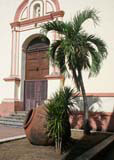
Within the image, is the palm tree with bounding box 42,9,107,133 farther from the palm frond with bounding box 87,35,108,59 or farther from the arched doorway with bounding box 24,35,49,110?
the arched doorway with bounding box 24,35,49,110

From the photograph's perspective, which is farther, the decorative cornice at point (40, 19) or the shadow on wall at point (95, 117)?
the decorative cornice at point (40, 19)

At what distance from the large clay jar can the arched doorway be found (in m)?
6.64

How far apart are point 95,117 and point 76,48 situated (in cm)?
408

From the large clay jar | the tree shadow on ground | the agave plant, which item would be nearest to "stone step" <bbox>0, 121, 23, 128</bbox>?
the tree shadow on ground

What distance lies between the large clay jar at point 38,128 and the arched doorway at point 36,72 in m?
6.64

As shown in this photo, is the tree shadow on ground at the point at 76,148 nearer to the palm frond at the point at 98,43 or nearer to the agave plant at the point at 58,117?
the agave plant at the point at 58,117

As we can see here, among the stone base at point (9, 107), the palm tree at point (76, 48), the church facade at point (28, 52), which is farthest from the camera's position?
the stone base at point (9, 107)

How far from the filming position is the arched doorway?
48.4 ft

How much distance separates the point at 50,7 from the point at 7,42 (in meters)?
4.02

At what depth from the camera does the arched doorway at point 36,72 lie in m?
14.7

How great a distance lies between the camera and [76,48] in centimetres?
941

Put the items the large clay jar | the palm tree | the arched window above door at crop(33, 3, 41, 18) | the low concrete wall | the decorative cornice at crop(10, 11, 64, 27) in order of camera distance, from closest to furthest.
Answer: the large clay jar < the palm tree < the low concrete wall < the decorative cornice at crop(10, 11, 64, 27) < the arched window above door at crop(33, 3, 41, 18)

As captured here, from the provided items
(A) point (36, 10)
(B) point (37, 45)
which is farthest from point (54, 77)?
(A) point (36, 10)

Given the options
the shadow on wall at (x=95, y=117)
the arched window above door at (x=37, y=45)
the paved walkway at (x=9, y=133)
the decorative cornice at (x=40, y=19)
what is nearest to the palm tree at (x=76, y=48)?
the shadow on wall at (x=95, y=117)
